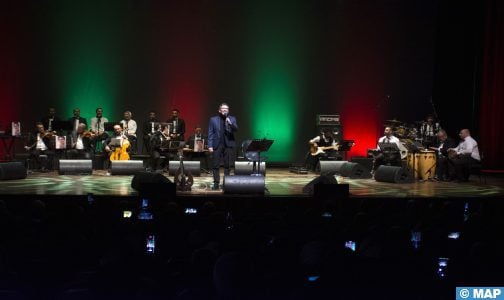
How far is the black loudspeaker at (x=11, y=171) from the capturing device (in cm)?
1130

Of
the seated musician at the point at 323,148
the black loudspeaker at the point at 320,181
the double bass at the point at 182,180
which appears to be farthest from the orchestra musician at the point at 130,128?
the black loudspeaker at the point at 320,181

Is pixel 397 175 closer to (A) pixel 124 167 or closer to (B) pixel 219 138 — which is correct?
(B) pixel 219 138

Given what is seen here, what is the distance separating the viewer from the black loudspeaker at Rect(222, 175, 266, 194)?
9.31 meters

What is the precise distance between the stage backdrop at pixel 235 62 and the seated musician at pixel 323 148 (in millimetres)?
1504

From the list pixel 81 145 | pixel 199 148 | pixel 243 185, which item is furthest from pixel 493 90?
pixel 81 145

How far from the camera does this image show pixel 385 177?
1226cm

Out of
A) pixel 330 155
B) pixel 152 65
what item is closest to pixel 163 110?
pixel 152 65

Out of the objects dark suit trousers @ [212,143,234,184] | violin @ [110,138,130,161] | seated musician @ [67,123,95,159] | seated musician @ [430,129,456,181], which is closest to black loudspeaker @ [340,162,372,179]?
seated musician @ [430,129,456,181]

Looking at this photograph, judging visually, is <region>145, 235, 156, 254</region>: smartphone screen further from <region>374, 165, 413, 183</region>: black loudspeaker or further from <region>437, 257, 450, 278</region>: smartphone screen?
<region>374, 165, 413, 183</region>: black loudspeaker

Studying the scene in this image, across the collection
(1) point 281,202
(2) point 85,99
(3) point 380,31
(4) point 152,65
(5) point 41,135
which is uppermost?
(3) point 380,31

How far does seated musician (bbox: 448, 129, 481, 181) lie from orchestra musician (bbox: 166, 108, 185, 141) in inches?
261

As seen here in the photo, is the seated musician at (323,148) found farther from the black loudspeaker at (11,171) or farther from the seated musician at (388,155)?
the black loudspeaker at (11,171)

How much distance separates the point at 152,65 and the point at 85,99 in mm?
2099

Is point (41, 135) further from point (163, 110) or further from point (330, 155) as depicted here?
point (330, 155)
